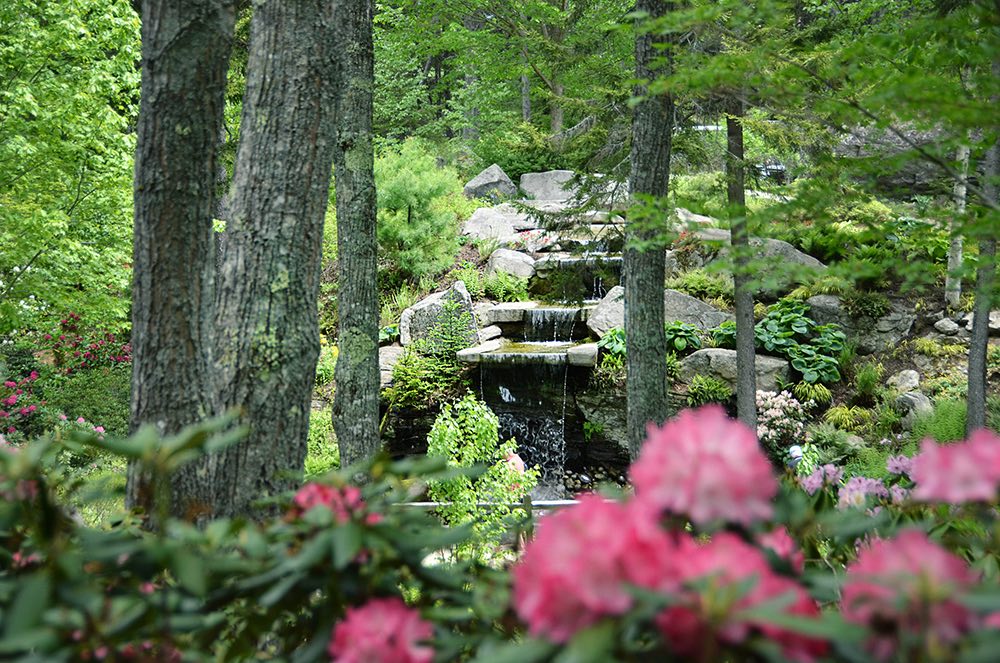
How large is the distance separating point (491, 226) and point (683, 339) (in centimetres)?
492

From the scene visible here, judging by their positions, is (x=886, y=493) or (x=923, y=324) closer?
(x=886, y=493)

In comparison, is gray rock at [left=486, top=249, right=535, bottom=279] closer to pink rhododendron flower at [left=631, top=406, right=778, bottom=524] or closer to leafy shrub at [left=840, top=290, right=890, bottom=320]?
leafy shrub at [left=840, top=290, right=890, bottom=320]

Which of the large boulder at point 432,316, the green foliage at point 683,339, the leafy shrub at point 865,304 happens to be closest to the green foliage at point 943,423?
the leafy shrub at point 865,304

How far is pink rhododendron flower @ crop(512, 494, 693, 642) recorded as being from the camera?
577 millimetres

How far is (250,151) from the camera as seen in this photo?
2.27 metres

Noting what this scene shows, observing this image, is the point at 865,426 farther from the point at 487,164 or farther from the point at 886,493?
the point at 487,164

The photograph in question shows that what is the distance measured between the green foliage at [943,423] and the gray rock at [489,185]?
975cm

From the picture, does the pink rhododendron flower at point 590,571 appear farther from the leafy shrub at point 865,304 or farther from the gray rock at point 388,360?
the leafy shrub at point 865,304

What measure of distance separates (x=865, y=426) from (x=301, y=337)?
6.80 m

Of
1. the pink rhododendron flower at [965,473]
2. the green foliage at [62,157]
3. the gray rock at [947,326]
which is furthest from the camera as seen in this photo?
the gray rock at [947,326]

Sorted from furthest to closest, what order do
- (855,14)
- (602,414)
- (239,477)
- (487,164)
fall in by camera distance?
(487,164), (602,414), (855,14), (239,477)

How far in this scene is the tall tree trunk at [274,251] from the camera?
2.23 metres

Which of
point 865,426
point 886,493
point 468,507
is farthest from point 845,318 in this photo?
point 886,493

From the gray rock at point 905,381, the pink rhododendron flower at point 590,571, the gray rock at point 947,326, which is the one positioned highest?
the pink rhododendron flower at point 590,571
